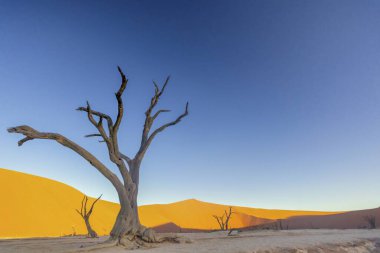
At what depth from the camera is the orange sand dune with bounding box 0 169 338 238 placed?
50.3 m

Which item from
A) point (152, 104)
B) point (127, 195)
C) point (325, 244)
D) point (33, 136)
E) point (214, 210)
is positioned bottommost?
point (325, 244)

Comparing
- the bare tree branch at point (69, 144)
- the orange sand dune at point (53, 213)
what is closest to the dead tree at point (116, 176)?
the bare tree branch at point (69, 144)

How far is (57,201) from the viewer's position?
65.6 meters

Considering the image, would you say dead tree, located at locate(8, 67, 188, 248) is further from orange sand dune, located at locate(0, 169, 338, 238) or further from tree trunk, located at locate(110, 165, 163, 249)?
orange sand dune, located at locate(0, 169, 338, 238)

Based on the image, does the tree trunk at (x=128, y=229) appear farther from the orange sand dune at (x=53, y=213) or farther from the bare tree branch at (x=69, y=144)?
the orange sand dune at (x=53, y=213)

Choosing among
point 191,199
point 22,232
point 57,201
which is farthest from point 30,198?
point 191,199

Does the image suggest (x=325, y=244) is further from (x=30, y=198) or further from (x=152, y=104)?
(x=30, y=198)

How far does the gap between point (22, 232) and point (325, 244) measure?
47.3m

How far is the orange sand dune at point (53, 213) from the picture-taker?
165 ft

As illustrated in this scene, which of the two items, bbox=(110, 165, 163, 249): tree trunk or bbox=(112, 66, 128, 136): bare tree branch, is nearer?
bbox=(112, 66, 128, 136): bare tree branch

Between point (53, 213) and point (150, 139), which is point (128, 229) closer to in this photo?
point (150, 139)

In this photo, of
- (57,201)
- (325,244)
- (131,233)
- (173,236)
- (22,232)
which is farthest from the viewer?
(57,201)

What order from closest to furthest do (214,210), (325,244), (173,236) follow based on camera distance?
(325,244) < (173,236) < (214,210)

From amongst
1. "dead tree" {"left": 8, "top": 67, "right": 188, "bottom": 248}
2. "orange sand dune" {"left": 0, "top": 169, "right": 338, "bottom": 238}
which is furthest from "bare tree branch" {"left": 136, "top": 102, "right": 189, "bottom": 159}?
"orange sand dune" {"left": 0, "top": 169, "right": 338, "bottom": 238}
